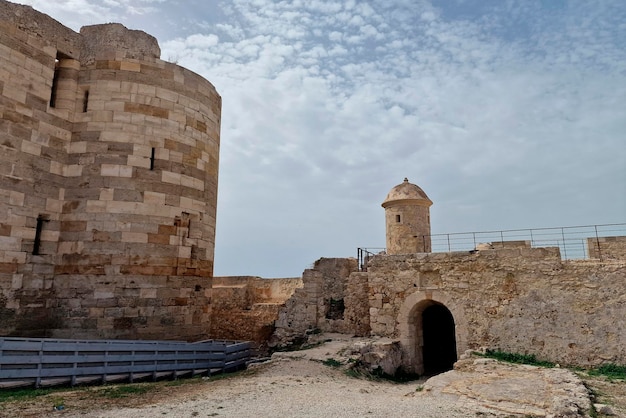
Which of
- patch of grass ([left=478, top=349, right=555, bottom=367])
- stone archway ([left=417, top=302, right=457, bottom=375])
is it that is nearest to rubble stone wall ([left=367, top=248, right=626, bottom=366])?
patch of grass ([left=478, top=349, right=555, bottom=367])

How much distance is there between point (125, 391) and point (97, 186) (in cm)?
466

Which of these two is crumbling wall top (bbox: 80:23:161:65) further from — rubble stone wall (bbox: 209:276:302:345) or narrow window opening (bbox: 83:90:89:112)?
rubble stone wall (bbox: 209:276:302:345)

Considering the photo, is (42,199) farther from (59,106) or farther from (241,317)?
(241,317)

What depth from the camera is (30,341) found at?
22.8 ft

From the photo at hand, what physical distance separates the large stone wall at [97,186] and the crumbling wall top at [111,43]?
25 millimetres

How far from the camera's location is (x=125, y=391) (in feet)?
22.3

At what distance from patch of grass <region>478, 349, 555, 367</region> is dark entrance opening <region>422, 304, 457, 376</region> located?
3.43 metres

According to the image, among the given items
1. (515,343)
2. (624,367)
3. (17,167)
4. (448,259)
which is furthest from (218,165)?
(624,367)

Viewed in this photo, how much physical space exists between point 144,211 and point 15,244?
99.0 inches

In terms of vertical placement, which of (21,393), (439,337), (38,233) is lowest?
(439,337)

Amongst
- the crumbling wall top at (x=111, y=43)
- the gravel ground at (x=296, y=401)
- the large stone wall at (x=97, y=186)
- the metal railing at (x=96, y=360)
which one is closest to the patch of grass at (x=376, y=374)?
the gravel ground at (x=296, y=401)

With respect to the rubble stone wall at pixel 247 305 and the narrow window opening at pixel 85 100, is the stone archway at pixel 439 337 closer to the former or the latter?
the rubble stone wall at pixel 247 305

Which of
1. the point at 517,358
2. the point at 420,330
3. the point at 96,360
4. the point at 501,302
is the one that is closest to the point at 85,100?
the point at 96,360

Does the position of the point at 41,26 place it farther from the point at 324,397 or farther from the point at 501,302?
the point at 501,302
